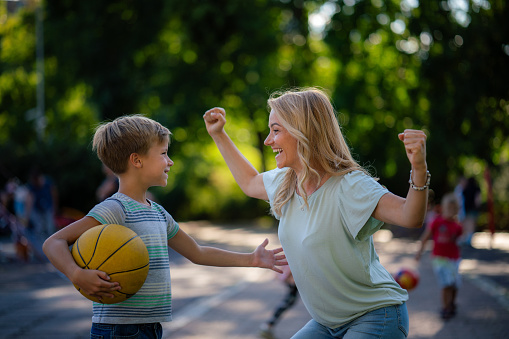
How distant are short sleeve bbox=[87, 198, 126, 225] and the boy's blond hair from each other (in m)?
0.23

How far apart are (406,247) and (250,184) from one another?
15.4 meters

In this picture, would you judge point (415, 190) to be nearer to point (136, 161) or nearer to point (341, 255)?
point (341, 255)

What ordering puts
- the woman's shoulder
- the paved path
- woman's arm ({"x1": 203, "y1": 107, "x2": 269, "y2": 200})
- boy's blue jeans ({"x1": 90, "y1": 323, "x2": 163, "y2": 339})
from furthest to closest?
the paved path < woman's arm ({"x1": 203, "y1": 107, "x2": 269, "y2": 200}) < boy's blue jeans ({"x1": 90, "y1": 323, "x2": 163, "y2": 339}) < the woman's shoulder

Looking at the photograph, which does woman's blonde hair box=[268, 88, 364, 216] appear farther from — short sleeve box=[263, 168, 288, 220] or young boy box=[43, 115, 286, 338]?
young boy box=[43, 115, 286, 338]

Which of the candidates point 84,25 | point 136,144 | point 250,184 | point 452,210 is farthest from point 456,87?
point 84,25

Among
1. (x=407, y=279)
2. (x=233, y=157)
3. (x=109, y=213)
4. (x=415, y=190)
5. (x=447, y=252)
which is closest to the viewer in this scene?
(x=415, y=190)

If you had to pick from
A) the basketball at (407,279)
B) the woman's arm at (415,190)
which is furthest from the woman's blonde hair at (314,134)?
the basketball at (407,279)

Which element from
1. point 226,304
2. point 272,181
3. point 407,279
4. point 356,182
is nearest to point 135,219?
point 272,181

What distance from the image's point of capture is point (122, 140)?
333 centimetres

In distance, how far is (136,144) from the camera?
334cm

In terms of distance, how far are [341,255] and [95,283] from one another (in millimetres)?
1138

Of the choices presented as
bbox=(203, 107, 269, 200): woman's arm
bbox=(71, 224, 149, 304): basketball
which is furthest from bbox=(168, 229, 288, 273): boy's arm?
bbox=(71, 224, 149, 304): basketball

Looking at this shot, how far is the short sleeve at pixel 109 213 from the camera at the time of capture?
3.14 m

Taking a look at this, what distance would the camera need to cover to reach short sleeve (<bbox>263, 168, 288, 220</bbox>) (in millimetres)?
3577
